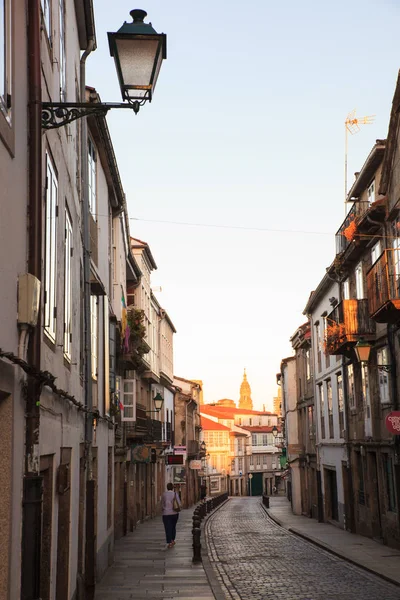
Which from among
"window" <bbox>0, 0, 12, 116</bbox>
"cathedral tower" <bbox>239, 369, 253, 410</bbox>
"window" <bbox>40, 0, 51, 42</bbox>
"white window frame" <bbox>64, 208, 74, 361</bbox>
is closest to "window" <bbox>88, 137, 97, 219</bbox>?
"white window frame" <bbox>64, 208, 74, 361</bbox>

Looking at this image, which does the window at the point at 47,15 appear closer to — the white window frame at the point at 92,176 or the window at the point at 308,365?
the white window frame at the point at 92,176

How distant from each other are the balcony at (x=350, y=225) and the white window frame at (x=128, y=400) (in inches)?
353

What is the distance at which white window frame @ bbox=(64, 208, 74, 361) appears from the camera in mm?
10025

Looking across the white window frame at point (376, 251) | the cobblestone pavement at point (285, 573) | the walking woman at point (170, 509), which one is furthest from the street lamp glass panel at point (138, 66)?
the white window frame at point (376, 251)

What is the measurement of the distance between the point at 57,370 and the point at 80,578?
424cm

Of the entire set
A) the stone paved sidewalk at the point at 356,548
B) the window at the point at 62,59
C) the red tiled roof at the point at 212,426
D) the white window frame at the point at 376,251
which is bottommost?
the stone paved sidewalk at the point at 356,548

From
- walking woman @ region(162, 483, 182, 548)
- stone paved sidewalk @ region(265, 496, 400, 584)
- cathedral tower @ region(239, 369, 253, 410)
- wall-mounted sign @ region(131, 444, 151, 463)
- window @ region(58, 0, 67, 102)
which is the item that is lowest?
stone paved sidewalk @ region(265, 496, 400, 584)

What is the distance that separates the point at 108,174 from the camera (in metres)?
19.0

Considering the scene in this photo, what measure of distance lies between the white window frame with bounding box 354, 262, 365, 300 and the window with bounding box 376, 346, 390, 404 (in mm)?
2728

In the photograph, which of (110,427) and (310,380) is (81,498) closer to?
(110,427)

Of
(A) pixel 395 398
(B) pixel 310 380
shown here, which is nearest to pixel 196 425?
(B) pixel 310 380

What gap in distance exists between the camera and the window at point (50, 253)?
7.98 meters

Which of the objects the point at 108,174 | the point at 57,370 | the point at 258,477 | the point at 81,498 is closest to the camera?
the point at 57,370

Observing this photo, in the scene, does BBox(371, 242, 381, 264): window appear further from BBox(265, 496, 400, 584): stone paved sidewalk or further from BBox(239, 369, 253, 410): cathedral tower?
BBox(239, 369, 253, 410): cathedral tower
